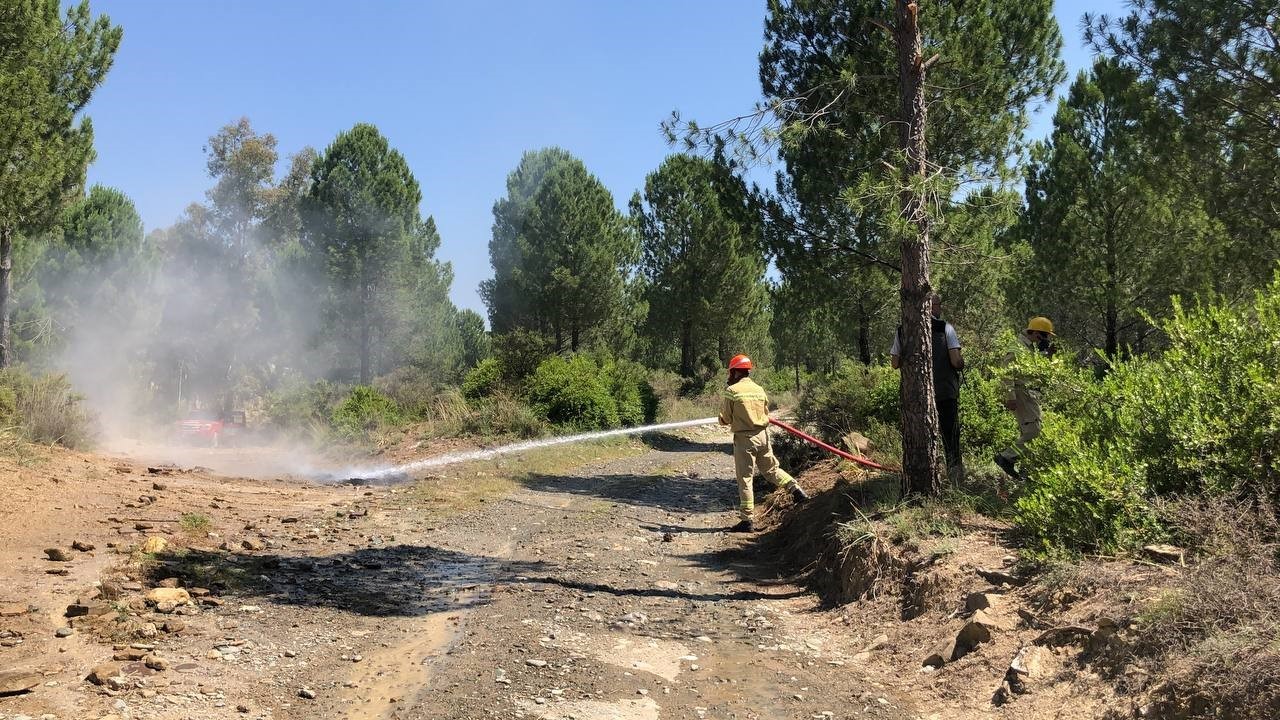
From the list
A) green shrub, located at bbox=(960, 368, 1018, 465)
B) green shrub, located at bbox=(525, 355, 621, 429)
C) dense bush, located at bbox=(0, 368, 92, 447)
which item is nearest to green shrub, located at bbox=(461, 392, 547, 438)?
green shrub, located at bbox=(525, 355, 621, 429)

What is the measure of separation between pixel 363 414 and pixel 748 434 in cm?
→ 1547

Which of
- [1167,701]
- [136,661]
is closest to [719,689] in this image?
[1167,701]

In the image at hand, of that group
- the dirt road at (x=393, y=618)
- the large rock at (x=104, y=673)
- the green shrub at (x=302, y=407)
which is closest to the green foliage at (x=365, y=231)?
the green shrub at (x=302, y=407)

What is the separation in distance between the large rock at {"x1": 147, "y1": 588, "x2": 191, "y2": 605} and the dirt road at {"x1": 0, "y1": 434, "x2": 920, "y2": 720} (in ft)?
0.13

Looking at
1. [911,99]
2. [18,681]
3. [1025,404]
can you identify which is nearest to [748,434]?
[1025,404]

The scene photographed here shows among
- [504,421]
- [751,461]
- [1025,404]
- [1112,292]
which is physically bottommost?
[751,461]

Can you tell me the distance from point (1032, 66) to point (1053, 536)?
1131 cm

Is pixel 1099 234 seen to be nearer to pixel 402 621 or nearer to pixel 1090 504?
pixel 1090 504

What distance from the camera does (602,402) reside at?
21062mm

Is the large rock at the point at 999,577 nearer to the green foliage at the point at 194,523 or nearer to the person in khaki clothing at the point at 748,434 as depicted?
the person in khaki clothing at the point at 748,434

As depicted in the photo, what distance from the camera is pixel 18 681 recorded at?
3.57m

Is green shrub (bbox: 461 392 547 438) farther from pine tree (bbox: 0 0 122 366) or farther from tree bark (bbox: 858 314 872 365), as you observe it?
pine tree (bbox: 0 0 122 366)

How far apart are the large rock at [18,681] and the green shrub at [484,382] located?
56.9 feet

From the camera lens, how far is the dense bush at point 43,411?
36.9ft
